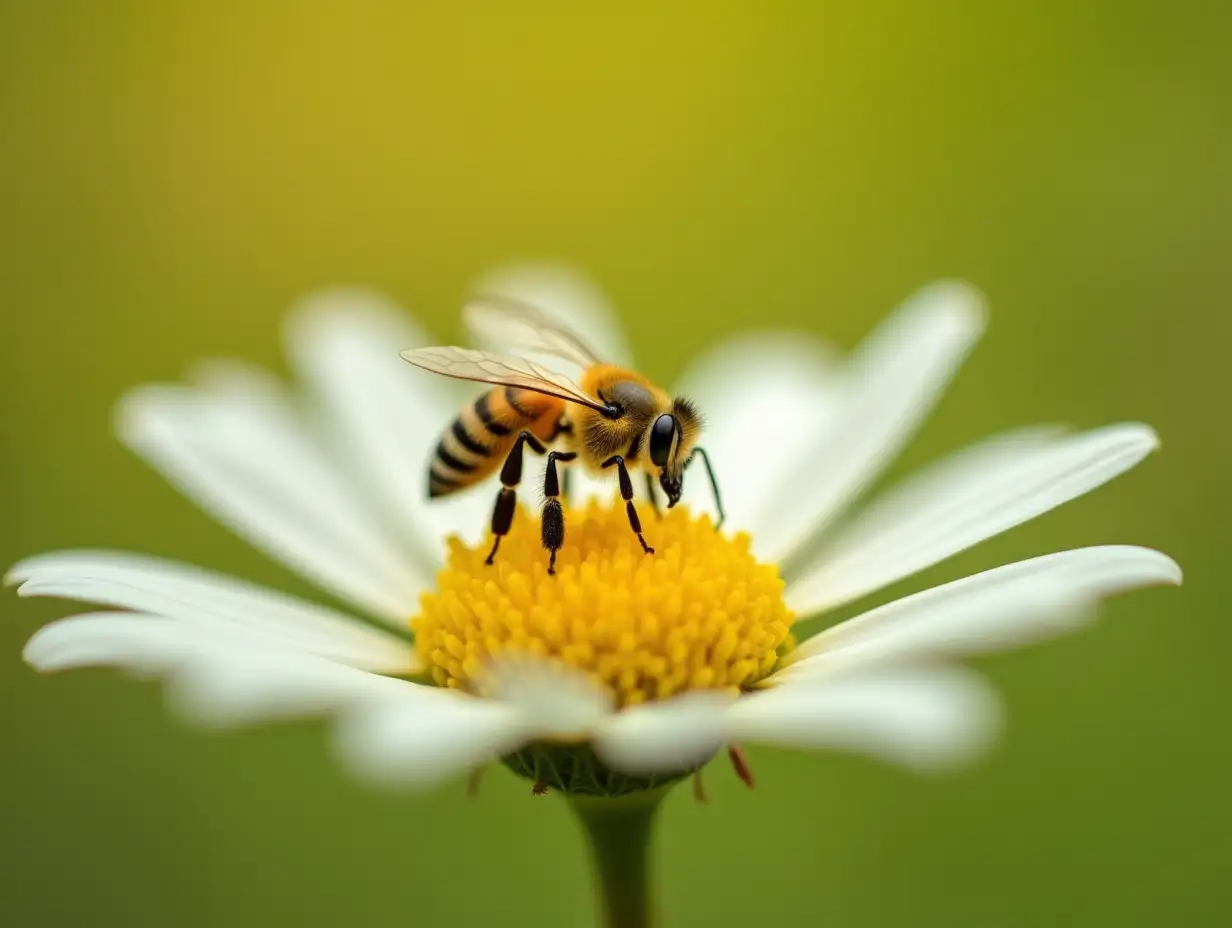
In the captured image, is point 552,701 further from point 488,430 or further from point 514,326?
point 514,326

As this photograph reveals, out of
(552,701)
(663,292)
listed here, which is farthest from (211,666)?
(663,292)

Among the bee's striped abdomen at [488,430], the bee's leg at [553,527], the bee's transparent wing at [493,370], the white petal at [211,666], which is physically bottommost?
the white petal at [211,666]

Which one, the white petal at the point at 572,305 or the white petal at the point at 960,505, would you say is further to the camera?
the white petal at the point at 572,305

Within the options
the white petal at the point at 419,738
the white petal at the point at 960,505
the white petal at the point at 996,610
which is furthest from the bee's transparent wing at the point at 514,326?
the white petal at the point at 419,738

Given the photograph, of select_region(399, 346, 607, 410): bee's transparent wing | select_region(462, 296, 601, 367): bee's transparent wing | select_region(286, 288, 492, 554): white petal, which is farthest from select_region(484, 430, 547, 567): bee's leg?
select_region(286, 288, 492, 554): white petal

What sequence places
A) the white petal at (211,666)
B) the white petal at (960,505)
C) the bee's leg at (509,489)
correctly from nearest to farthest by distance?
the white petal at (211,666), the white petal at (960,505), the bee's leg at (509,489)

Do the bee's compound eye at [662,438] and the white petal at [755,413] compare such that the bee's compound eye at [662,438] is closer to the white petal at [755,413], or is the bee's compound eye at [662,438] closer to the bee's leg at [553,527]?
the bee's leg at [553,527]

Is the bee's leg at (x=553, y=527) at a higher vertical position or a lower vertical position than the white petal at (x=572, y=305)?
lower

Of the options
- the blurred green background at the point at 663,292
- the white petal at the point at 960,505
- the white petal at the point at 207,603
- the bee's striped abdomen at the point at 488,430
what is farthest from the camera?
the blurred green background at the point at 663,292
